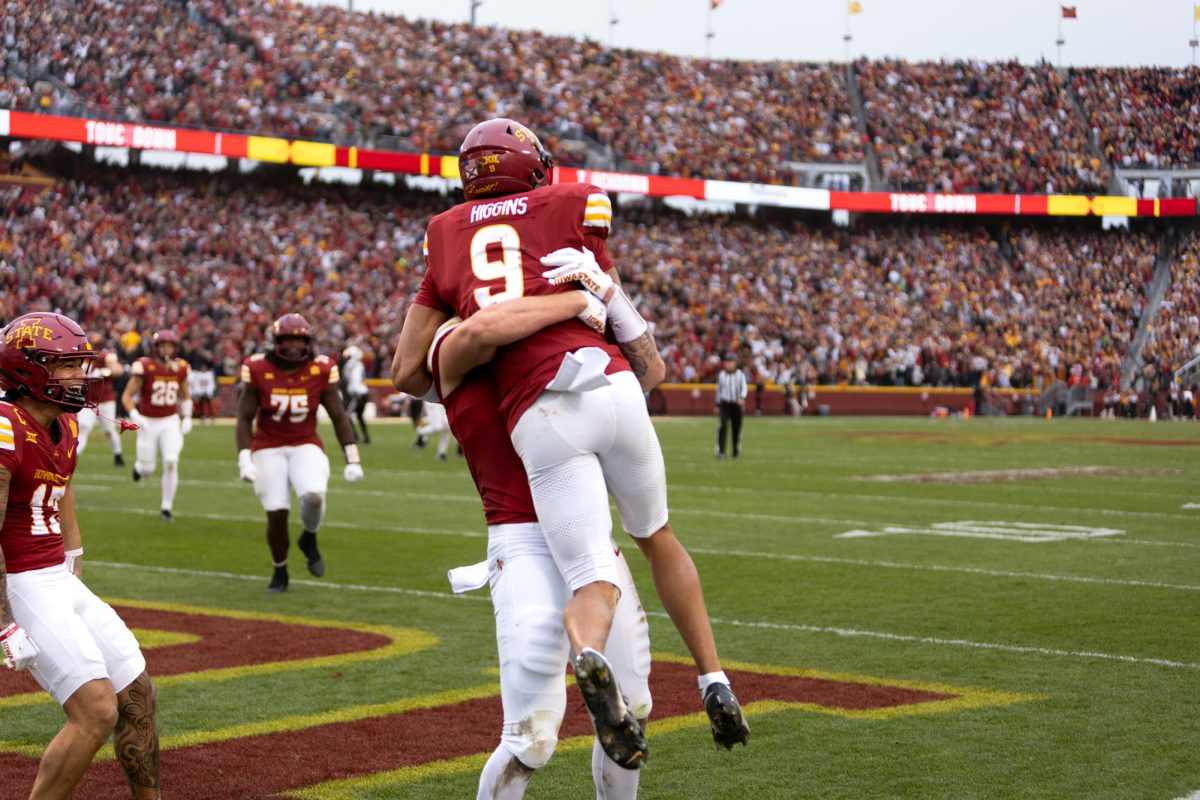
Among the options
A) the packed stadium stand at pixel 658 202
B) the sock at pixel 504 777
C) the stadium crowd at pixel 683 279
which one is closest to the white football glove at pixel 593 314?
the sock at pixel 504 777

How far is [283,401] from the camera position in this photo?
10.4m

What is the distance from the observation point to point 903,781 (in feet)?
17.6

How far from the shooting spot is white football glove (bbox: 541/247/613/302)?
13.1ft

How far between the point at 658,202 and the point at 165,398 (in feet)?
103

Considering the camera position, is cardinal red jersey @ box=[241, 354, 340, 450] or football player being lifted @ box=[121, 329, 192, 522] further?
football player being lifted @ box=[121, 329, 192, 522]

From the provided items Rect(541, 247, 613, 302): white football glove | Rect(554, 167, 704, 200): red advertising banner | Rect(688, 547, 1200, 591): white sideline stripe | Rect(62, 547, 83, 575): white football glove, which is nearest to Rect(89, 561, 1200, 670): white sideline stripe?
Result: Rect(688, 547, 1200, 591): white sideline stripe

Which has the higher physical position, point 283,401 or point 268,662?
point 283,401

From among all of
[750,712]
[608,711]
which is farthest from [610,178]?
[608,711]

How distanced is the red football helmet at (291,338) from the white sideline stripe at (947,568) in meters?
3.62

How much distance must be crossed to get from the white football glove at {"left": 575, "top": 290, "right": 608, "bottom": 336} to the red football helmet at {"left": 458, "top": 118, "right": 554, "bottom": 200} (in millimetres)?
427

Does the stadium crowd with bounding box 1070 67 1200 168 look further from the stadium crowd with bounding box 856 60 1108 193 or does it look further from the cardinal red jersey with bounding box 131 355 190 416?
the cardinal red jersey with bounding box 131 355 190 416

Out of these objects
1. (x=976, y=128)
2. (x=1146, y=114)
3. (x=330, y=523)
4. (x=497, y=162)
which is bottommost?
(x=330, y=523)

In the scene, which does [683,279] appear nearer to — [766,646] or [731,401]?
[731,401]

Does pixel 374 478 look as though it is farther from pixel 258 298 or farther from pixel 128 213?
pixel 128 213
